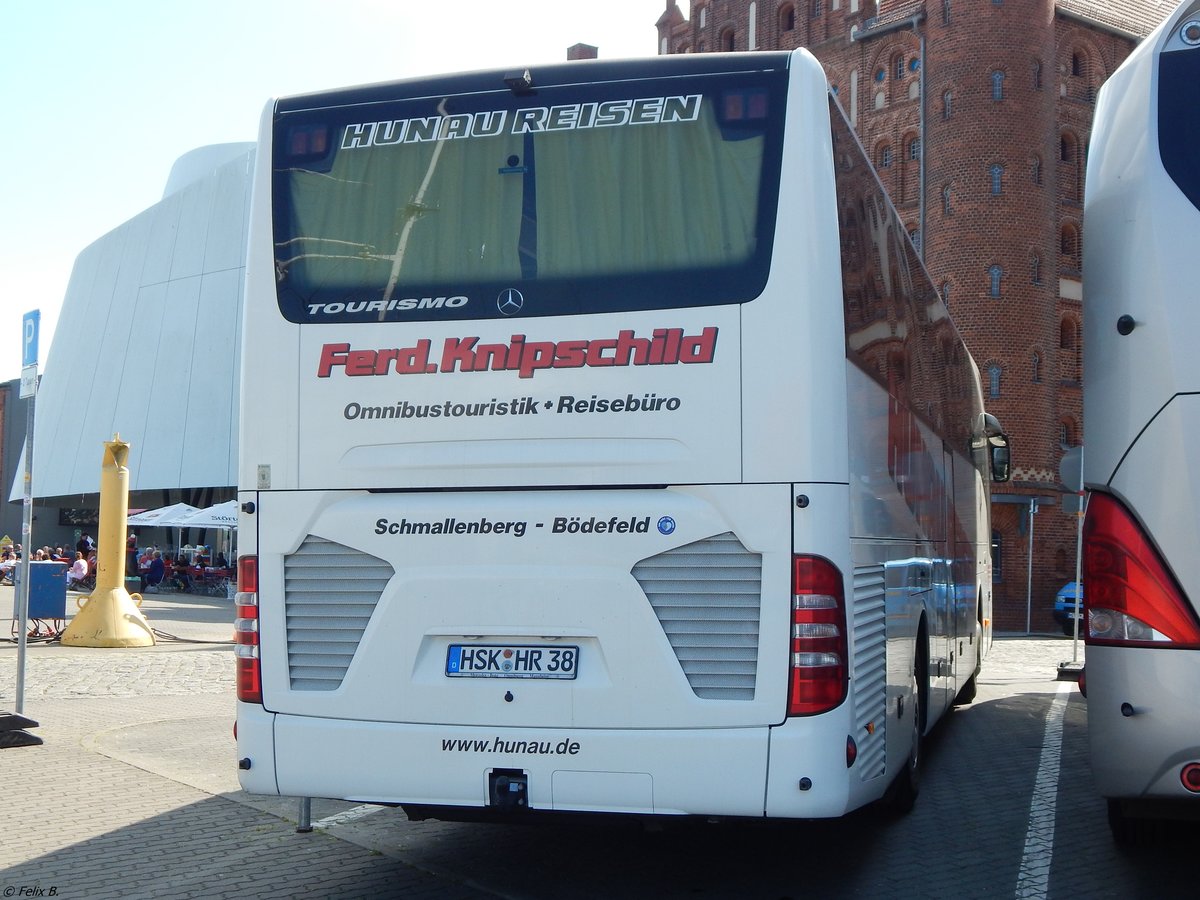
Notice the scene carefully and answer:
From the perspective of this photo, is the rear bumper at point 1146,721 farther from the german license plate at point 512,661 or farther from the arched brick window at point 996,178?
the arched brick window at point 996,178

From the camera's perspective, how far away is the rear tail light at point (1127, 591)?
5.07 m

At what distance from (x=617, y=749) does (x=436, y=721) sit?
74 cm

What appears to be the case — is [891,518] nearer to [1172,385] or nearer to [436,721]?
[1172,385]

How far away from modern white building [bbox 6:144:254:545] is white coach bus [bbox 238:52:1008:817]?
48.4m

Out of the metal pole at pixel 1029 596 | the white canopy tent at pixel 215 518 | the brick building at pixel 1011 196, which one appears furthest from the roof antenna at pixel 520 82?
Result: the brick building at pixel 1011 196

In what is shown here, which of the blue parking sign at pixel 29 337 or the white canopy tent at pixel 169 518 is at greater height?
the blue parking sign at pixel 29 337

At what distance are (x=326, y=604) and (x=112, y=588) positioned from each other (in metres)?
15.2

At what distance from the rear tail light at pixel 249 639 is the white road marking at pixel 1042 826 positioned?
3.42m

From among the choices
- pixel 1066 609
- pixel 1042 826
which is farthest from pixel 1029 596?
pixel 1042 826

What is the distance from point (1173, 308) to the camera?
529cm

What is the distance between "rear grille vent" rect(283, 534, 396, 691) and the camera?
542 centimetres

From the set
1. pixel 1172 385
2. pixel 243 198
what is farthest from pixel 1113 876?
pixel 243 198

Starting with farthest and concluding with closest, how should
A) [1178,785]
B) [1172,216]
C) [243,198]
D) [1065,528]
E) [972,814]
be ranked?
[243,198] → [1065,528] → [972,814] → [1172,216] → [1178,785]

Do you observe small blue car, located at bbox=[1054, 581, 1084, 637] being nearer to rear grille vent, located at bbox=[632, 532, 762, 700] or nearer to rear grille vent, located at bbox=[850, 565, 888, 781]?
rear grille vent, located at bbox=[850, 565, 888, 781]
